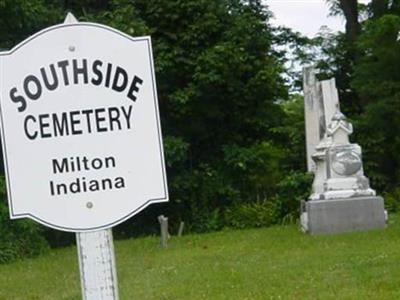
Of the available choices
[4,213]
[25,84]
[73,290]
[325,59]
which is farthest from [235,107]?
[25,84]

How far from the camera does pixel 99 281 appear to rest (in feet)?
5.72

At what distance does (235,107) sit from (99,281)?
14.8 meters

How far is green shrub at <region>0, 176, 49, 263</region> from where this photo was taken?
444 inches

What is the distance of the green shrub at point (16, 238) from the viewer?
11266 mm

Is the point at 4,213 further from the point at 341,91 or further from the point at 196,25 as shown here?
the point at 341,91

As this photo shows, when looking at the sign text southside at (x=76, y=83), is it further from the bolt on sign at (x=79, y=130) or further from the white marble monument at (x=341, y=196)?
the white marble monument at (x=341, y=196)

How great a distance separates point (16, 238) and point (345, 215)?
5.07m

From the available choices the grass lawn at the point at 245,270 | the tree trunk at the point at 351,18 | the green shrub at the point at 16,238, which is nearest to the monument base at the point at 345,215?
the grass lawn at the point at 245,270

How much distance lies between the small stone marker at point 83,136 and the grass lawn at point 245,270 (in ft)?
13.2

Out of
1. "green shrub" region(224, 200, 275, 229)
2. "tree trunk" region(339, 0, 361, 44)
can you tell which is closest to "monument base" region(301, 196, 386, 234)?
"green shrub" region(224, 200, 275, 229)

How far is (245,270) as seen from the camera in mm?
7281

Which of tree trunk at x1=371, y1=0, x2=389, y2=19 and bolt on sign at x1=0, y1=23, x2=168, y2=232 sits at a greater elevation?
tree trunk at x1=371, y1=0, x2=389, y2=19

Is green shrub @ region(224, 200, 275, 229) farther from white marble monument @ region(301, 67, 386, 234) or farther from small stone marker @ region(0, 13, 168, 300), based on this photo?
small stone marker @ region(0, 13, 168, 300)

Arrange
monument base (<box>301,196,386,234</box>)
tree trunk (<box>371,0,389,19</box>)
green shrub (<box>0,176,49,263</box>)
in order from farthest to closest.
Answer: tree trunk (<box>371,0,389,19</box>)
green shrub (<box>0,176,49,263</box>)
monument base (<box>301,196,386,234</box>)
